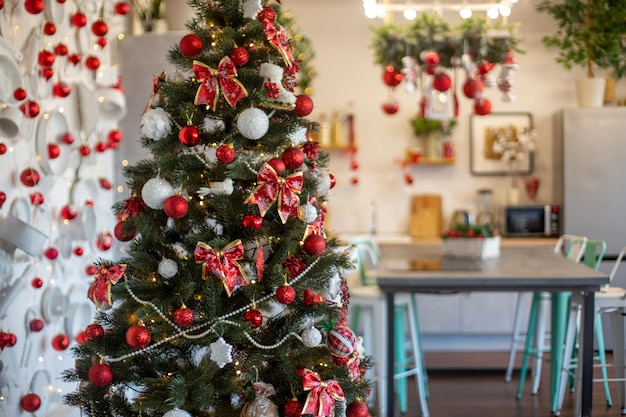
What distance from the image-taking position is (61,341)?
3.48 m

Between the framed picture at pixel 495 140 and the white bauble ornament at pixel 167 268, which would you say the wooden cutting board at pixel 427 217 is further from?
the white bauble ornament at pixel 167 268

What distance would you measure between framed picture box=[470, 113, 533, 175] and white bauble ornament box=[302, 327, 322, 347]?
4780mm

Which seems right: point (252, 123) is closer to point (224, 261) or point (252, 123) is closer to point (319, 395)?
point (224, 261)

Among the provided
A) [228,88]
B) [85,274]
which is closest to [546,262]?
[85,274]

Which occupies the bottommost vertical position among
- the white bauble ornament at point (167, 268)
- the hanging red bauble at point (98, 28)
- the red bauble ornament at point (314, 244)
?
the white bauble ornament at point (167, 268)

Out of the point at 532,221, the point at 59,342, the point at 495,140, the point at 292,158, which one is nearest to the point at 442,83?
the point at 495,140

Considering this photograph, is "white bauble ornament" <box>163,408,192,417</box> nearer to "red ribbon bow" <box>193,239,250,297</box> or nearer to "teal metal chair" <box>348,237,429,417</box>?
"red ribbon bow" <box>193,239,250,297</box>

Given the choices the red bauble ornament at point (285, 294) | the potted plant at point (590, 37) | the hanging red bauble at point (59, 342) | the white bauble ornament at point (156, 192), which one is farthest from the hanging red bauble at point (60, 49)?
the potted plant at point (590, 37)

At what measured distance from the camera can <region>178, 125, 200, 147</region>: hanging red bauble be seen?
2312mm

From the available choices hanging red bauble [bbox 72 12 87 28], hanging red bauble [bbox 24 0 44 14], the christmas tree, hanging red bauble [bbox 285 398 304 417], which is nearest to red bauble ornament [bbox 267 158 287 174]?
the christmas tree

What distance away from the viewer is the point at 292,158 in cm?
240

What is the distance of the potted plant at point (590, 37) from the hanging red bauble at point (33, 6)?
4008 mm

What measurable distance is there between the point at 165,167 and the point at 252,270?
383 mm

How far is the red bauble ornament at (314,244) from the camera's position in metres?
2.41
